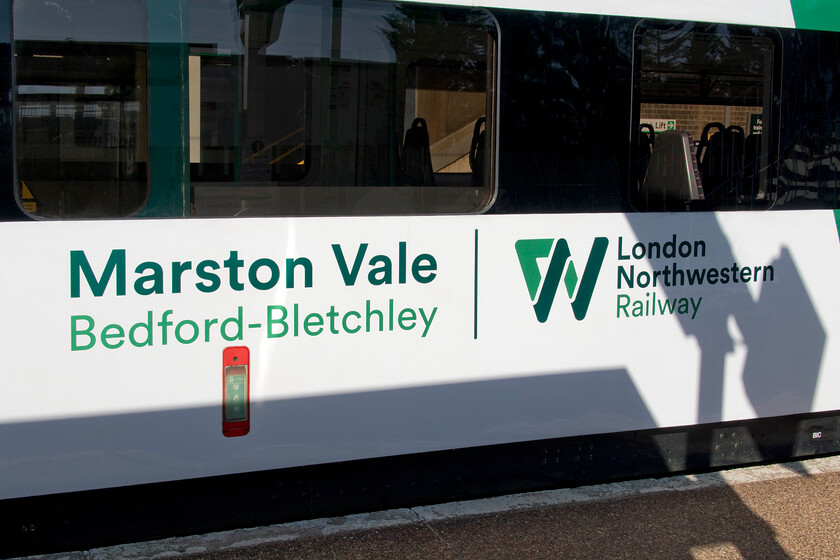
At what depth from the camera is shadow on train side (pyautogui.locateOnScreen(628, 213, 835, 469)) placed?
457 centimetres

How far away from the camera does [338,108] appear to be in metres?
3.88

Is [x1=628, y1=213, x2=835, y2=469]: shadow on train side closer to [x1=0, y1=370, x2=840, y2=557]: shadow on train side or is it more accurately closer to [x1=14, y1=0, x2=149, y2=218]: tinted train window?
[x1=0, y1=370, x2=840, y2=557]: shadow on train side

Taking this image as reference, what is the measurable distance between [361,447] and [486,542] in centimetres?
A: 66

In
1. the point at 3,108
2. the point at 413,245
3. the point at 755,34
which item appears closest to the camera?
the point at 3,108

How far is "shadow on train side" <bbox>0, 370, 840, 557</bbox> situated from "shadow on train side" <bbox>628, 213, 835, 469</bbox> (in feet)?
0.37

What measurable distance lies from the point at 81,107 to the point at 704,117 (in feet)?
9.27

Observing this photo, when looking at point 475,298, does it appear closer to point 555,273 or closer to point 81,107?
point 555,273

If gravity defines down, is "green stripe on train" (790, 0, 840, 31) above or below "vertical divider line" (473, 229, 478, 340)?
above

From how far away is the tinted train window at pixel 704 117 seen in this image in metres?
4.43

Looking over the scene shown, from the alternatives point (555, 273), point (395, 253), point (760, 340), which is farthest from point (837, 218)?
point (395, 253)

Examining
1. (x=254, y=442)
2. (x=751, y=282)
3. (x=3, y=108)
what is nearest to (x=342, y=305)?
(x=254, y=442)

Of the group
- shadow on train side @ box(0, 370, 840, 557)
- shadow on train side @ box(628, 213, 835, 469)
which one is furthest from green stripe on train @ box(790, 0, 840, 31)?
shadow on train side @ box(0, 370, 840, 557)

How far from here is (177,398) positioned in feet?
12.0

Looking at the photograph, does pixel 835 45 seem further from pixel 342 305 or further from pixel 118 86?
pixel 118 86
